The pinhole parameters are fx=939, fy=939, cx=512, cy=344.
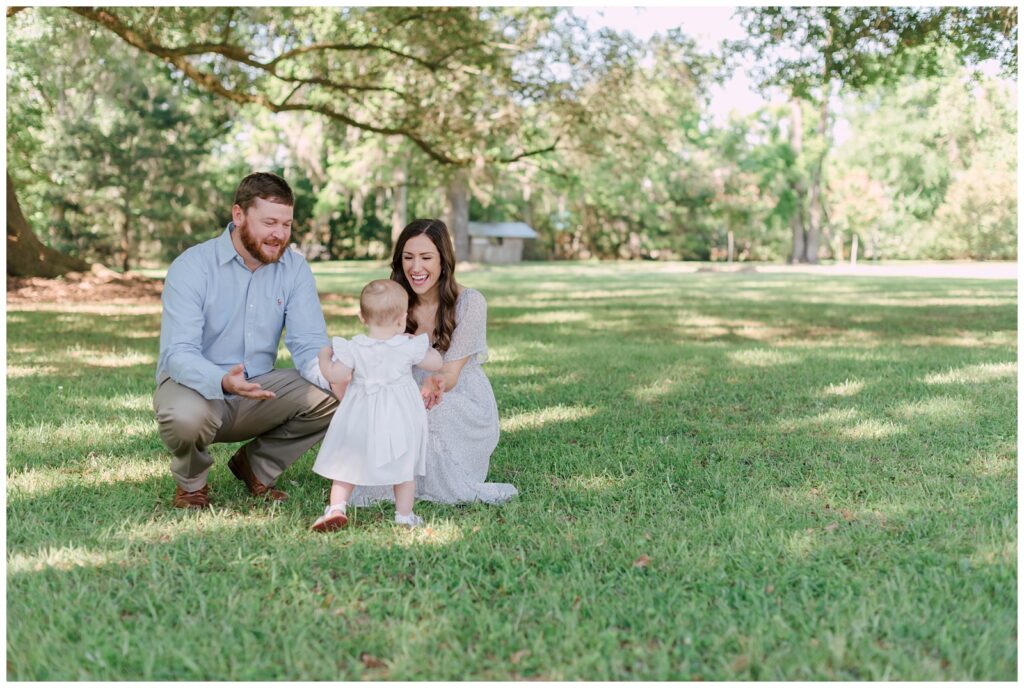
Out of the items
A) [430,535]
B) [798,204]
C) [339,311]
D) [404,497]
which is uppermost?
[798,204]

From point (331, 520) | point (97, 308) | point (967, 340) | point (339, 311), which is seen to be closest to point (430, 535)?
point (331, 520)

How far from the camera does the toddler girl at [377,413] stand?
3.93 meters

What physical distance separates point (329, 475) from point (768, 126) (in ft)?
176

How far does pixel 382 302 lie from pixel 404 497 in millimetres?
837

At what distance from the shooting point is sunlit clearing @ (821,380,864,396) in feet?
23.9

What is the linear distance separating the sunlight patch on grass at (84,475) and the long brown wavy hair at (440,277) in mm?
1542

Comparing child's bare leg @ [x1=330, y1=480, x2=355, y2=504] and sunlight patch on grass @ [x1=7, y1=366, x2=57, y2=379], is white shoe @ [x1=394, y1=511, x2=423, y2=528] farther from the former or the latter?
sunlight patch on grass @ [x1=7, y1=366, x2=57, y2=379]

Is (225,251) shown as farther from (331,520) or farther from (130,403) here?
(130,403)

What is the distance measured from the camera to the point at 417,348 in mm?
4035

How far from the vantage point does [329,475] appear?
13.0ft

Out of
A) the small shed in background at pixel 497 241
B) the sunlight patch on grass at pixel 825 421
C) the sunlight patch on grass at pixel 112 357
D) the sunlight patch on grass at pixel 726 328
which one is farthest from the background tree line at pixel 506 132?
the sunlight patch on grass at pixel 825 421

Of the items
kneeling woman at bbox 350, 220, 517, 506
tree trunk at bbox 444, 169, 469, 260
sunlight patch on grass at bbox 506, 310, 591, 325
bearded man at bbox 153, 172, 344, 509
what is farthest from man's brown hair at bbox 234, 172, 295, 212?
tree trunk at bbox 444, 169, 469, 260

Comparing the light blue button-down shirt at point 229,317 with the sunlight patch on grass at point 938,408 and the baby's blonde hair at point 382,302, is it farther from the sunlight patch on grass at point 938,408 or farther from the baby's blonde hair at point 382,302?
the sunlight patch on grass at point 938,408

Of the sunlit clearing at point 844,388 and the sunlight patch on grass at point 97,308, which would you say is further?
the sunlight patch on grass at point 97,308
